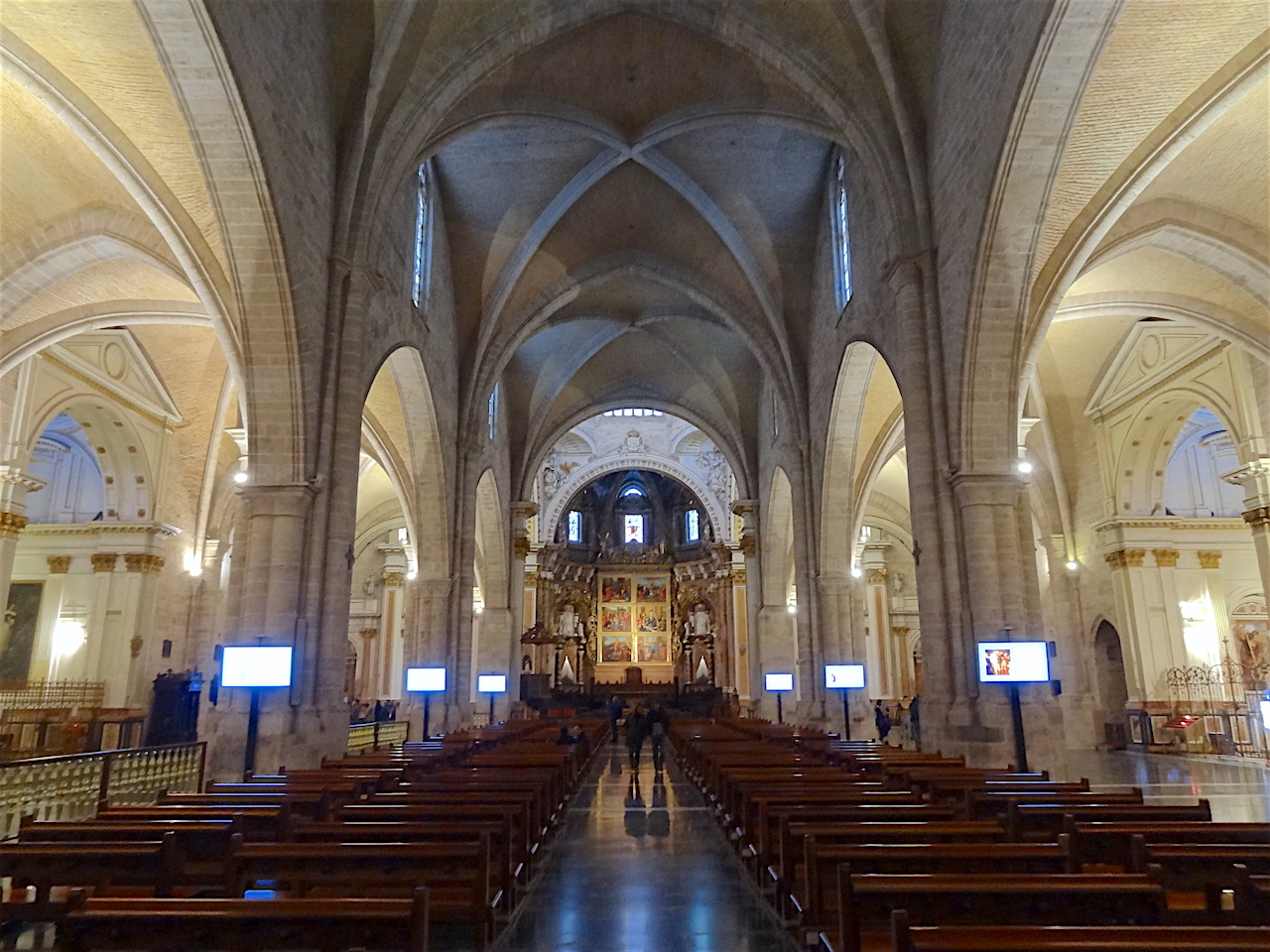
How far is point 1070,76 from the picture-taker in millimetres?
9586

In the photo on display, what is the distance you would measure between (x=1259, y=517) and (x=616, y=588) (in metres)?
31.9

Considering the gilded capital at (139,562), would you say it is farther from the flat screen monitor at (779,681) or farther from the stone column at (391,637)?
the stone column at (391,637)

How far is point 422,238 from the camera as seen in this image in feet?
60.2

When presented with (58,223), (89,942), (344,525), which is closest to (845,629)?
(344,525)

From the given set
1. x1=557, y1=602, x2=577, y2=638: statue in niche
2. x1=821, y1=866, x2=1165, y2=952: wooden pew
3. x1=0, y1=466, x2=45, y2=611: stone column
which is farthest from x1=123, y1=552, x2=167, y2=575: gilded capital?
x1=557, y1=602, x2=577, y2=638: statue in niche

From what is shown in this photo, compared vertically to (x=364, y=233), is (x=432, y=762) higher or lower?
lower

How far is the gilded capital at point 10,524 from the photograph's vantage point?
15438 millimetres

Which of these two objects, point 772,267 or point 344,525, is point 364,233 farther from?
point 772,267

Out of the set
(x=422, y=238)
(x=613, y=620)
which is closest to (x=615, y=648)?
(x=613, y=620)

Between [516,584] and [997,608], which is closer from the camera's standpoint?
[997,608]

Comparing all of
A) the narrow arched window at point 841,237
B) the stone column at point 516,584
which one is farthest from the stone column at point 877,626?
the narrow arched window at point 841,237

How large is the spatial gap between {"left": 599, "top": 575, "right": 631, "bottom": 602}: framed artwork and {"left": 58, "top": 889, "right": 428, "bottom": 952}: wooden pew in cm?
4210

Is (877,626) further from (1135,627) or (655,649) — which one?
(1135,627)

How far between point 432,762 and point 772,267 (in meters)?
14.7
